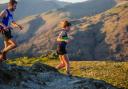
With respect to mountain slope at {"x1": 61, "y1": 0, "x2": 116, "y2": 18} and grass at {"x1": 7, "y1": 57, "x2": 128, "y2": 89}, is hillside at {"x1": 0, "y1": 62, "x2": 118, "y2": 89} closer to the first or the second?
grass at {"x1": 7, "y1": 57, "x2": 128, "y2": 89}

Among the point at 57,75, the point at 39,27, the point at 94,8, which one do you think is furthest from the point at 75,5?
the point at 57,75

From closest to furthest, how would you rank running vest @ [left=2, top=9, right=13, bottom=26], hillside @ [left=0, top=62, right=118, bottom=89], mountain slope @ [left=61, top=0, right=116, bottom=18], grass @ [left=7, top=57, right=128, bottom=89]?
hillside @ [left=0, top=62, right=118, bottom=89] → running vest @ [left=2, top=9, right=13, bottom=26] → grass @ [left=7, top=57, right=128, bottom=89] → mountain slope @ [left=61, top=0, right=116, bottom=18]

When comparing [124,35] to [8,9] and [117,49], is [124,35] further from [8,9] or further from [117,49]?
[8,9]

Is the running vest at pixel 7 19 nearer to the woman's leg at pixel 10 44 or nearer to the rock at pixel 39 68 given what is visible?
the woman's leg at pixel 10 44

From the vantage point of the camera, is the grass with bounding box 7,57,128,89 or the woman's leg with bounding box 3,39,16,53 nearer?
the woman's leg with bounding box 3,39,16,53

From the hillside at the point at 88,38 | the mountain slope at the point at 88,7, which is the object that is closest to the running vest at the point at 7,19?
the hillside at the point at 88,38

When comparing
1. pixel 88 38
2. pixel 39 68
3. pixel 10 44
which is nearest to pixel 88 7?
pixel 88 38

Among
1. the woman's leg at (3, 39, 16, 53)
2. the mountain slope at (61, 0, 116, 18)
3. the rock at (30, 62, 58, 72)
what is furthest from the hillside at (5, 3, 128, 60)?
the woman's leg at (3, 39, 16, 53)

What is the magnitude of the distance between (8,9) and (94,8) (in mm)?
153640

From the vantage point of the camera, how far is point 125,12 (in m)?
122

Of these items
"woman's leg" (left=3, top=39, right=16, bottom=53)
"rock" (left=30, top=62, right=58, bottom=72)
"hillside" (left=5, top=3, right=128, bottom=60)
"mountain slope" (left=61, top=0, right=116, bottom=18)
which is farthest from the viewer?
"mountain slope" (left=61, top=0, right=116, bottom=18)

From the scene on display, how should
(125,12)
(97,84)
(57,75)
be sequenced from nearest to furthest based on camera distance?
(97,84)
(57,75)
(125,12)

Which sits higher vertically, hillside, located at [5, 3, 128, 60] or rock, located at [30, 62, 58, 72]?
rock, located at [30, 62, 58, 72]

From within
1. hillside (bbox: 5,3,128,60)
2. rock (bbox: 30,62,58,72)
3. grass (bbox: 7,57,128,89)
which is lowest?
hillside (bbox: 5,3,128,60)
